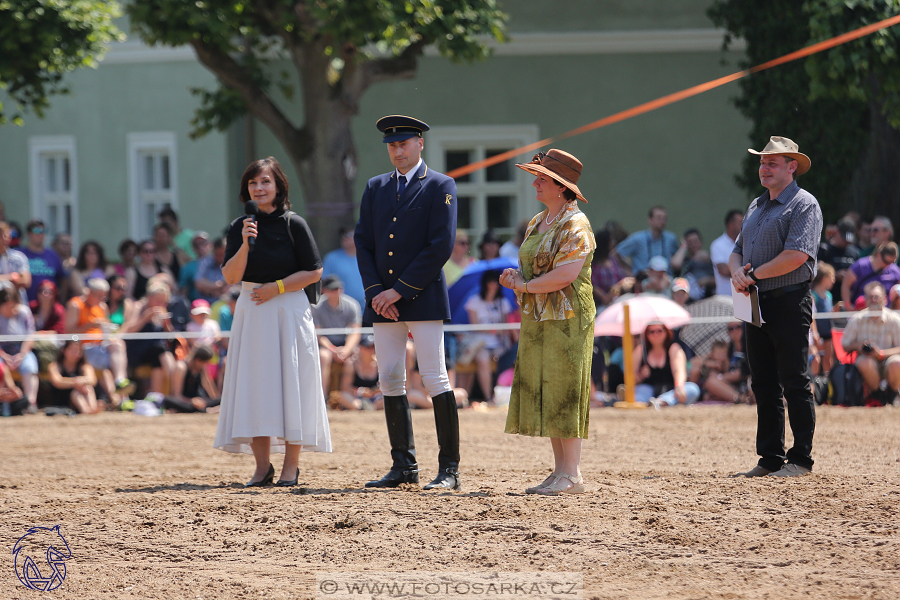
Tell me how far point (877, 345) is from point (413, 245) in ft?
20.6

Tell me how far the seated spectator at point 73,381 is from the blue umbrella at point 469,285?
3863 mm

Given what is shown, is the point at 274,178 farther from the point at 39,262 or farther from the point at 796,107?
the point at 796,107

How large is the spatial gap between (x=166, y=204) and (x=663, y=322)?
982 centimetres

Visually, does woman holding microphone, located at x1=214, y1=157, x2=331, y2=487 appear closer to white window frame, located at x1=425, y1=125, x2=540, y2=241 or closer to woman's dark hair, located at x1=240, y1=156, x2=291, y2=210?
woman's dark hair, located at x1=240, y1=156, x2=291, y2=210

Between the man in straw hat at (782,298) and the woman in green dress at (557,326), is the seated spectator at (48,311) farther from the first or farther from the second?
the man in straw hat at (782,298)

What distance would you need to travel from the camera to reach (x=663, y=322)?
36.6 feet

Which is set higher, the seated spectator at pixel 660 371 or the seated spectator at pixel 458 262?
the seated spectator at pixel 458 262

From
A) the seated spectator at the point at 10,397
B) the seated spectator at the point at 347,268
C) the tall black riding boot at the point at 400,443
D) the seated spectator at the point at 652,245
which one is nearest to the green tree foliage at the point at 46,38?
the seated spectator at the point at 10,397

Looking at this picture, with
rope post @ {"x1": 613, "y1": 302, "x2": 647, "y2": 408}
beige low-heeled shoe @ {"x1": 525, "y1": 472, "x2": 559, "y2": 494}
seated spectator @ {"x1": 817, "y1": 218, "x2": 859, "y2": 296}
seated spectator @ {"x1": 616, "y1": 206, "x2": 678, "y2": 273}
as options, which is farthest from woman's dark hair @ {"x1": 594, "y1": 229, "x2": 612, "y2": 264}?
beige low-heeled shoe @ {"x1": 525, "y1": 472, "x2": 559, "y2": 494}

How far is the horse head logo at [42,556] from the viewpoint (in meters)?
4.45

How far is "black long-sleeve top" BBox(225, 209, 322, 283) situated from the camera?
6.39 meters

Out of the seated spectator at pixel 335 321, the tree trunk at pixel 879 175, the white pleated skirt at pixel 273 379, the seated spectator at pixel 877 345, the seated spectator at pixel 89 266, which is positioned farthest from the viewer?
the tree trunk at pixel 879 175

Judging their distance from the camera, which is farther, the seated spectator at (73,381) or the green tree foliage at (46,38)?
the green tree foliage at (46,38)

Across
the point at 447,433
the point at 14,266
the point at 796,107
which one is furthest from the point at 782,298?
the point at 796,107
